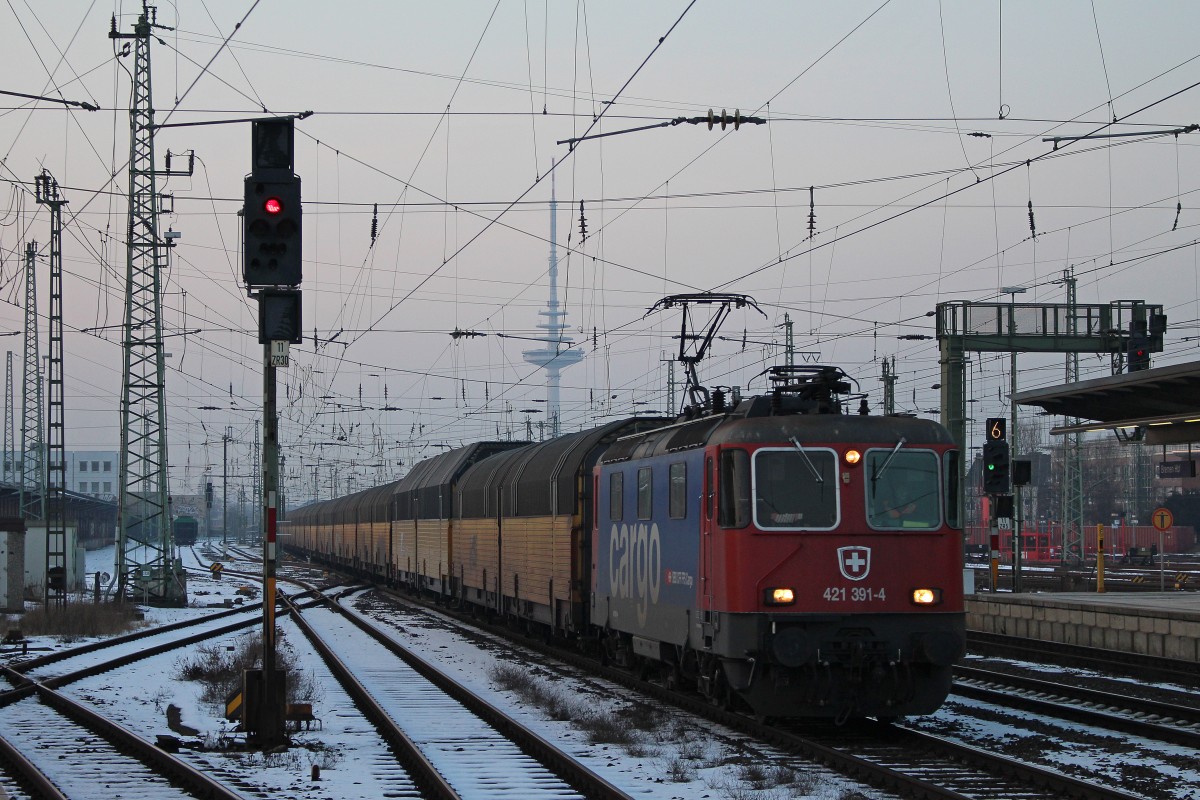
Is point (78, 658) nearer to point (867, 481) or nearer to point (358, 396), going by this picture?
point (867, 481)

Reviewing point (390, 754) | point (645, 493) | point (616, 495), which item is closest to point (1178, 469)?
point (616, 495)

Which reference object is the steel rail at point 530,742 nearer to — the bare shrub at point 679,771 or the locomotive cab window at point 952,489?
the bare shrub at point 679,771

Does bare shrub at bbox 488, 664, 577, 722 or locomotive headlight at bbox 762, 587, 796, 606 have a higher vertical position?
locomotive headlight at bbox 762, 587, 796, 606

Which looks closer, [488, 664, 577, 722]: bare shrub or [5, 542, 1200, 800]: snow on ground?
[5, 542, 1200, 800]: snow on ground

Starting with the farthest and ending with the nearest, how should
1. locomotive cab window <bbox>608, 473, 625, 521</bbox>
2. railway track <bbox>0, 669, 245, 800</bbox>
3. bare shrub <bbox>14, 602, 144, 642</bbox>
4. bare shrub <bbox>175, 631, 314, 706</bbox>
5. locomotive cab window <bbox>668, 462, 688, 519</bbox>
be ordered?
bare shrub <bbox>14, 602, 144, 642</bbox> < locomotive cab window <bbox>608, 473, 625, 521</bbox> < bare shrub <bbox>175, 631, 314, 706</bbox> < locomotive cab window <bbox>668, 462, 688, 519</bbox> < railway track <bbox>0, 669, 245, 800</bbox>

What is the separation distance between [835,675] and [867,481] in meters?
1.83

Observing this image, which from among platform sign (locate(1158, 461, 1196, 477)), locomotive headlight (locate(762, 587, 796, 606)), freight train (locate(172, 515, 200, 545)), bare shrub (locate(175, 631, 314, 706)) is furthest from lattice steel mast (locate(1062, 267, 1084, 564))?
freight train (locate(172, 515, 200, 545))

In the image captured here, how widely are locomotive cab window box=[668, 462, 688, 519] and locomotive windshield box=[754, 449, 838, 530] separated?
1562 mm

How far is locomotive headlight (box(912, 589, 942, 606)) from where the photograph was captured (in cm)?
1353

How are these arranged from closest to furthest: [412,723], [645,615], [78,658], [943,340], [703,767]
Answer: [703,767] < [412,723] < [645,615] < [78,658] < [943,340]

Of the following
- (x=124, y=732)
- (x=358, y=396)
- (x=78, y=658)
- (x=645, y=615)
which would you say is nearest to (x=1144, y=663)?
(x=645, y=615)

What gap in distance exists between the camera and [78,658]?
22719 mm

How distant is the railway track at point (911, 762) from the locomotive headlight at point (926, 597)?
1.20m

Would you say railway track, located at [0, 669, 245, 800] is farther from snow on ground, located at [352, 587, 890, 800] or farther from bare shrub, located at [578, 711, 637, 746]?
bare shrub, located at [578, 711, 637, 746]
